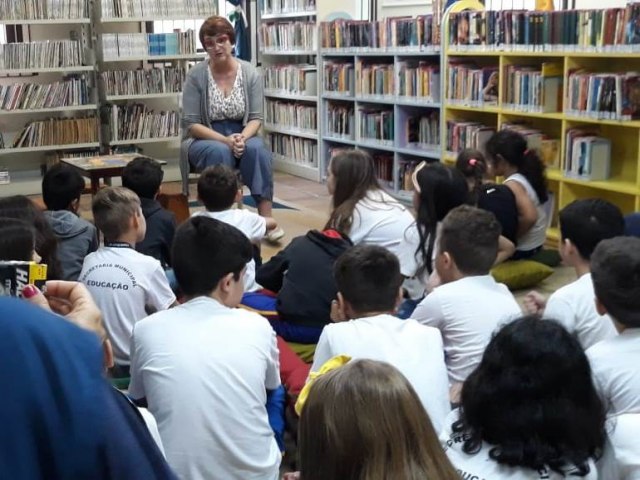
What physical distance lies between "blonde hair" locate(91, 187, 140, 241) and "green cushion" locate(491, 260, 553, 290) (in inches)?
80.3

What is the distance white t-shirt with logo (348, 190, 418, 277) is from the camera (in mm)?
3570

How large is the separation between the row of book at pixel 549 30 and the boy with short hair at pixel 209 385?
358 cm

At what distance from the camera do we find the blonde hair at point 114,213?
10.3ft

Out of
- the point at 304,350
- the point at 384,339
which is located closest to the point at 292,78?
the point at 304,350

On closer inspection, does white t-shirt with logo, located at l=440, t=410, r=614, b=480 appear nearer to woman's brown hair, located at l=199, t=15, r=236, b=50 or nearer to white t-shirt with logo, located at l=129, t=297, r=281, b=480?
white t-shirt with logo, located at l=129, t=297, r=281, b=480

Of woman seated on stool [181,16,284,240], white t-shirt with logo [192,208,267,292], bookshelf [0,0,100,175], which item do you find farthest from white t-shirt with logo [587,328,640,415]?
bookshelf [0,0,100,175]

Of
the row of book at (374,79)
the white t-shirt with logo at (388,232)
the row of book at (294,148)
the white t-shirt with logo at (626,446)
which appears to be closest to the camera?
the white t-shirt with logo at (626,446)

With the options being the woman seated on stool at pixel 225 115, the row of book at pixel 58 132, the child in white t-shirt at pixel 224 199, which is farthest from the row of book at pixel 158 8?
the child in white t-shirt at pixel 224 199

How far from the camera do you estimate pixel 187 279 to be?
7.73ft

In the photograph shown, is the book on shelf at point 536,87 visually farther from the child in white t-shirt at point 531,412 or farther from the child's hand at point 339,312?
the child in white t-shirt at point 531,412

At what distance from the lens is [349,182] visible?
12.1 feet

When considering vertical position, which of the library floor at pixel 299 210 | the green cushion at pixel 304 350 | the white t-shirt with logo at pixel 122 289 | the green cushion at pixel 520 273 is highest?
the white t-shirt with logo at pixel 122 289

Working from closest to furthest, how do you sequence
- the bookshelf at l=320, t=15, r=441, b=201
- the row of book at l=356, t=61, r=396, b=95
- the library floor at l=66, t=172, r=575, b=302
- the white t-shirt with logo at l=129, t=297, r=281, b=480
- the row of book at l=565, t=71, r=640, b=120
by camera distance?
1. the white t-shirt with logo at l=129, t=297, r=281, b=480
2. the library floor at l=66, t=172, r=575, b=302
3. the row of book at l=565, t=71, r=640, b=120
4. the bookshelf at l=320, t=15, r=441, b=201
5. the row of book at l=356, t=61, r=396, b=95

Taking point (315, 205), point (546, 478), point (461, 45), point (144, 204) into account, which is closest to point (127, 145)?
point (315, 205)
